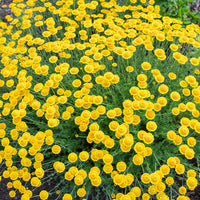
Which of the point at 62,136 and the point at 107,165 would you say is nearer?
the point at 107,165

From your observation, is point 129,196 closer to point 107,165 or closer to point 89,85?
point 107,165

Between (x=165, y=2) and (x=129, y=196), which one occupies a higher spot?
(x=165, y=2)

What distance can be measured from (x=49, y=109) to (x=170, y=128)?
1.67m

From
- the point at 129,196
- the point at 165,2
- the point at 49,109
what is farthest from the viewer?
the point at 165,2

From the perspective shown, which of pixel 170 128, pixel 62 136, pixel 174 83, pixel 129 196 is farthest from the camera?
pixel 174 83

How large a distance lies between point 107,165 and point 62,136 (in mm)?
928

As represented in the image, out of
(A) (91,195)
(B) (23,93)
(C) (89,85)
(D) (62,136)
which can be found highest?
(C) (89,85)

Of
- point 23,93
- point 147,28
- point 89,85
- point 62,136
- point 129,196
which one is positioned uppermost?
point 147,28

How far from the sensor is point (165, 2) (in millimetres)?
4699

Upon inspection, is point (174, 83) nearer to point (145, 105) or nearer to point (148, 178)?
point (145, 105)

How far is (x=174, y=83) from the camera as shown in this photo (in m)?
3.14

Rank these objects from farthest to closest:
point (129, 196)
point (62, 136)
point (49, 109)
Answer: point (62, 136) < point (49, 109) < point (129, 196)

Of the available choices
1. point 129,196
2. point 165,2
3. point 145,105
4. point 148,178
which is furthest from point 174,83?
point 165,2

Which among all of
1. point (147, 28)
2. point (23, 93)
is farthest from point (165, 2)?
point (23, 93)
